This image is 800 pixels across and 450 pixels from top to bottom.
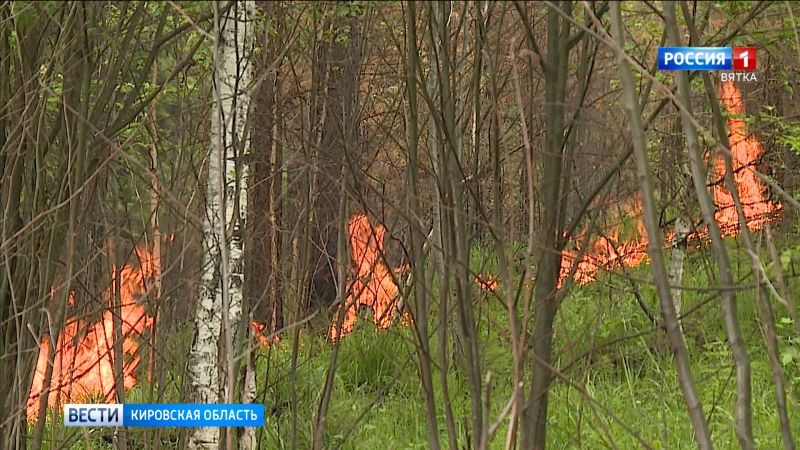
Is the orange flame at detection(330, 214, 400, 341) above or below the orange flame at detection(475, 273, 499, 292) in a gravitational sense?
above

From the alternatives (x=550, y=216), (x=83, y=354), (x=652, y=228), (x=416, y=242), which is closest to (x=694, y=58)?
(x=652, y=228)

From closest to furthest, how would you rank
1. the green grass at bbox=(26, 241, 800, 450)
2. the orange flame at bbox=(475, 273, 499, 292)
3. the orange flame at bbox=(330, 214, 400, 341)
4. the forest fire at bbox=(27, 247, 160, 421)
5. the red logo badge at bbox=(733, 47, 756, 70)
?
the orange flame at bbox=(475, 273, 499, 292) → the red logo badge at bbox=(733, 47, 756, 70) → the forest fire at bbox=(27, 247, 160, 421) → the green grass at bbox=(26, 241, 800, 450) → the orange flame at bbox=(330, 214, 400, 341)

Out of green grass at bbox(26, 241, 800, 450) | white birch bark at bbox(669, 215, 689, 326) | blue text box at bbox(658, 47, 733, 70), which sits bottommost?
green grass at bbox(26, 241, 800, 450)

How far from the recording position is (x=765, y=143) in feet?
26.8

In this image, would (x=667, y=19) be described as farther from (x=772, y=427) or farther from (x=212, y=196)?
(x=772, y=427)

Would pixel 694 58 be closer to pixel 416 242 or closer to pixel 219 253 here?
pixel 416 242

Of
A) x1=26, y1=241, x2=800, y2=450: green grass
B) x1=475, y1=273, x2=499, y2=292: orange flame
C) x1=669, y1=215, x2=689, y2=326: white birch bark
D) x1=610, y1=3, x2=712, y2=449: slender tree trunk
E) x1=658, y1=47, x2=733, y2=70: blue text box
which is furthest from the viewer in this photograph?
x1=669, y1=215, x2=689, y2=326: white birch bark

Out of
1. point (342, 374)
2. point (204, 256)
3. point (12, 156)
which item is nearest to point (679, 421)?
point (342, 374)

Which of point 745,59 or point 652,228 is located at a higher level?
point 745,59

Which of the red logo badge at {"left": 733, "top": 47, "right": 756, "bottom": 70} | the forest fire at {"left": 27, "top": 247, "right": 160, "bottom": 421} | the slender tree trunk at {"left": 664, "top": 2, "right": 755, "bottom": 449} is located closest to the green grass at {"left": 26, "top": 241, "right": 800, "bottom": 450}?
the forest fire at {"left": 27, "top": 247, "right": 160, "bottom": 421}

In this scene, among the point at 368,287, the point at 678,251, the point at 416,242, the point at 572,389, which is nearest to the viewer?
the point at 416,242

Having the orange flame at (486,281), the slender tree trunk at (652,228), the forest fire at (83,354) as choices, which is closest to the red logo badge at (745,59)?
the orange flame at (486,281)

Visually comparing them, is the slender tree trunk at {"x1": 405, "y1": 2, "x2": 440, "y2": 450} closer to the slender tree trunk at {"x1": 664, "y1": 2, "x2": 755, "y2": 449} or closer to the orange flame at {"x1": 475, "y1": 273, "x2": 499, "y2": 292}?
the orange flame at {"x1": 475, "y1": 273, "x2": 499, "y2": 292}

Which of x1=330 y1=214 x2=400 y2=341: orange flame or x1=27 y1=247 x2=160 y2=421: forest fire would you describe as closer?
x1=27 y1=247 x2=160 y2=421: forest fire
